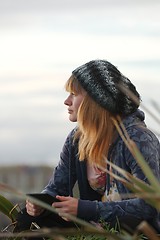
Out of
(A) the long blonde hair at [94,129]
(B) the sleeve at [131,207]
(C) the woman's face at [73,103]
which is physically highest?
(C) the woman's face at [73,103]

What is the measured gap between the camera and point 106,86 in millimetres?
4285

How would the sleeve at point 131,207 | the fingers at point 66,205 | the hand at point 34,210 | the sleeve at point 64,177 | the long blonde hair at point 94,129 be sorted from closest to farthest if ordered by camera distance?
the fingers at point 66,205
the sleeve at point 131,207
the hand at point 34,210
the long blonde hair at point 94,129
the sleeve at point 64,177

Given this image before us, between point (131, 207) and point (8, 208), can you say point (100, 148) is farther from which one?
point (8, 208)

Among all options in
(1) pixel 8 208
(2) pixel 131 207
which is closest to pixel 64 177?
(1) pixel 8 208

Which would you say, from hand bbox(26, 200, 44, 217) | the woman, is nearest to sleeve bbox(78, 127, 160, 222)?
the woman

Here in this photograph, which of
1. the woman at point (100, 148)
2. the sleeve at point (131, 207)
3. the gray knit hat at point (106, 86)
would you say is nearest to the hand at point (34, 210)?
the woman at point (100, 148)

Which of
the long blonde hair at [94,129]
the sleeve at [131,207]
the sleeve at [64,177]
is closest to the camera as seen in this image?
the sleeve at [131,207]

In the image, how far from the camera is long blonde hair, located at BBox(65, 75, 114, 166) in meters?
4.14

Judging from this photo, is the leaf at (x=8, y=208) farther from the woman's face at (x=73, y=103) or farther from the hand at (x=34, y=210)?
the woman's face at (x=73, y=103)

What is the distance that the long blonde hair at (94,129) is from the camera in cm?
414

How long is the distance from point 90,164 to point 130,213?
23.1 inches

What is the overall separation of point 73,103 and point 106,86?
7.9 inches

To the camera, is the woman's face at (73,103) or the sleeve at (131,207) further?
the woman's face at (73,103)

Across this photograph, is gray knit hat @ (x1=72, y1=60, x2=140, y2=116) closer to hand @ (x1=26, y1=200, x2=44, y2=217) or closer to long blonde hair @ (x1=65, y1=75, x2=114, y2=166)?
long blonde hair @ (x1=65, y1=75, x2=114, y2=166)
